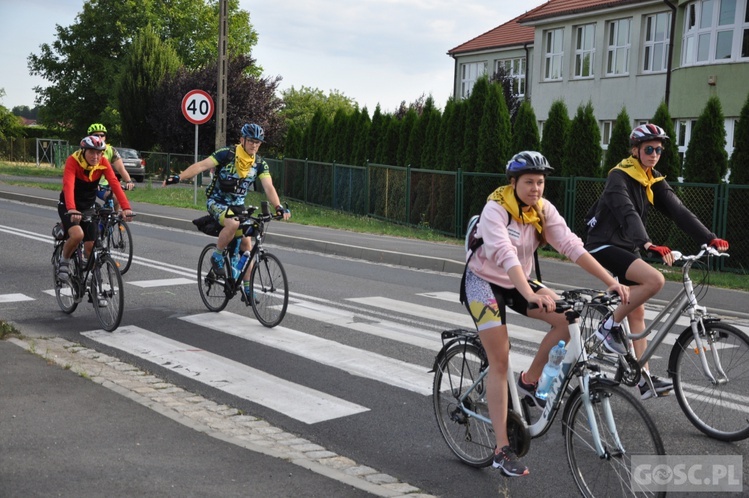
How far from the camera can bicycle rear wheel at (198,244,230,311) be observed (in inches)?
392

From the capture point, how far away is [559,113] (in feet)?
66.8

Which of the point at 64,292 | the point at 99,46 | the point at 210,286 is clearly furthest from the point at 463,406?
the point at 99,46

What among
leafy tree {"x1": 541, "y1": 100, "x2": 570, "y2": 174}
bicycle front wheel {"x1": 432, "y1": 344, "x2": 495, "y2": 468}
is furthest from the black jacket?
leafy tree {"x1": 541, "y1": 100, "x2": 570, "y2": 174}

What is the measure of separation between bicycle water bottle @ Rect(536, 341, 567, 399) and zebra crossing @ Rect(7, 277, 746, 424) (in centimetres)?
188

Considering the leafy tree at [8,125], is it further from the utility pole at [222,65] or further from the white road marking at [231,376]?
the white road marking at [231,376]

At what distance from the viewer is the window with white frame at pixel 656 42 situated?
31188mm

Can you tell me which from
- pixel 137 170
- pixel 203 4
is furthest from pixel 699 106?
pixel 203 4

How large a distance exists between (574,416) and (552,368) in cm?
37

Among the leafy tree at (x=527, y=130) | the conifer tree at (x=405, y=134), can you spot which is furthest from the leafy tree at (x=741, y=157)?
the conifer tree at (x=405, y=134)

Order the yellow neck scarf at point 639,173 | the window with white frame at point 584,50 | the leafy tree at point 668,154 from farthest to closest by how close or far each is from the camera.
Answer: the window with white frame at point 584,50
the leafy tree at point 668,154
the yellow neck scarf at point 639,173

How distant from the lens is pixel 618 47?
110 feet

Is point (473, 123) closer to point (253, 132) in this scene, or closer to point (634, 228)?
point (253, 132)

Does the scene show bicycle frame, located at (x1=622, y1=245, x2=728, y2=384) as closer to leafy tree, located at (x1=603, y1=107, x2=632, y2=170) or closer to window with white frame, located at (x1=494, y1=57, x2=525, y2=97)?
leafy tree, located at (x1=603, y1=107, x2=632, y2=170)

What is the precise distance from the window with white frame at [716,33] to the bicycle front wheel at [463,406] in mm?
23412
